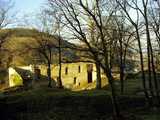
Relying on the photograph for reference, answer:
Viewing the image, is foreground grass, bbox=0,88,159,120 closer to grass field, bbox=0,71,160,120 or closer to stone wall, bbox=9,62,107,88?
grass field, bbox=0,71,160,120

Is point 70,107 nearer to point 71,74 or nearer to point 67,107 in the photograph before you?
point 67,107

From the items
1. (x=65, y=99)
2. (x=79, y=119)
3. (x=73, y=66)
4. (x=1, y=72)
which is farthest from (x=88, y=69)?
(x=79, y=119)

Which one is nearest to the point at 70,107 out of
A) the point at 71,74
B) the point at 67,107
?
the point at 67,107

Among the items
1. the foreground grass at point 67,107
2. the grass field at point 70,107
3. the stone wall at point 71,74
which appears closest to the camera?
the grass field at point 70,107

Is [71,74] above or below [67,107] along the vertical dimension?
above

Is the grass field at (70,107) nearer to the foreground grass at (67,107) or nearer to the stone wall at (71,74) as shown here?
the foreground grass at (67,107)

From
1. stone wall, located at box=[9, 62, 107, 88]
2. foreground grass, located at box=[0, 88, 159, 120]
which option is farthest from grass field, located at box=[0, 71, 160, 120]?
stone wall, located at box=[9, 62, 107, 88]

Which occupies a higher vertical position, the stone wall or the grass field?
the stone wall

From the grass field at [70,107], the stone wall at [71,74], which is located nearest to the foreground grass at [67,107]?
the grass field at [70,107]

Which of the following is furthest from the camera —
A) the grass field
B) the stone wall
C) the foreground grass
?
the stone wall

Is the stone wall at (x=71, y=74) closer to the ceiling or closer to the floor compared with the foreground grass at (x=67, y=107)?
closer to the ceiling

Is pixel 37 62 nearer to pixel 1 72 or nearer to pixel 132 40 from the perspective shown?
pixel 1 72

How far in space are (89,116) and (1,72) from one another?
48739 millimetres

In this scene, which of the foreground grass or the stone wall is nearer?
the foreground grass
